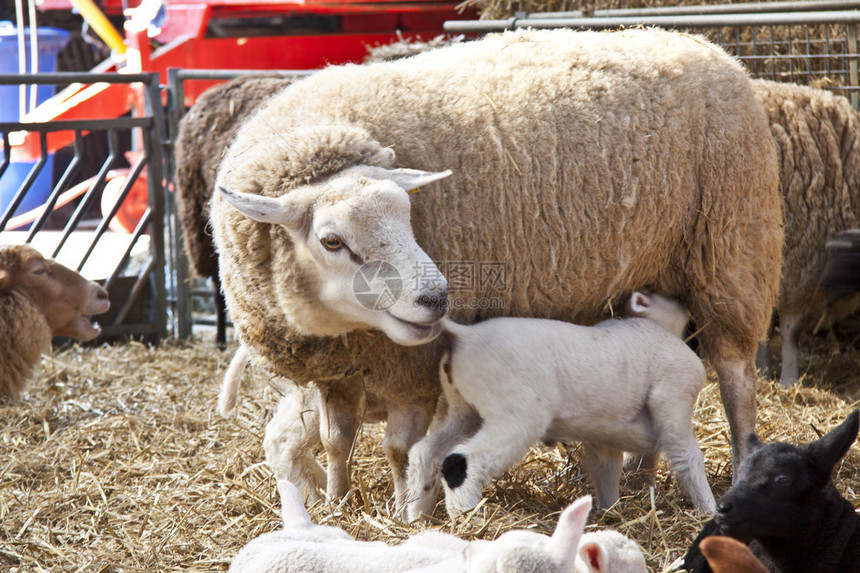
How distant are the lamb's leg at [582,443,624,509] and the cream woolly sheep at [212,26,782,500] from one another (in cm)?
53

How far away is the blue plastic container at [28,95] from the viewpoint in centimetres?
930

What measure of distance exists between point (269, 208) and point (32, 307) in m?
2.72

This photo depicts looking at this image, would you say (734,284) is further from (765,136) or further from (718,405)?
(718,405)

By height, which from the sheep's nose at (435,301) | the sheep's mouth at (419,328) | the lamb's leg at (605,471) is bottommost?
the lamb's leg at (605,471)

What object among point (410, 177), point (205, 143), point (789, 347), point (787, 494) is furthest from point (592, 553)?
point (205, 143)

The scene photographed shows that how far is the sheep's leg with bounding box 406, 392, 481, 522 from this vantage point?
3.17 m

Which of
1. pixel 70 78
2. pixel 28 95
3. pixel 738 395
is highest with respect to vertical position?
pixel 70 78

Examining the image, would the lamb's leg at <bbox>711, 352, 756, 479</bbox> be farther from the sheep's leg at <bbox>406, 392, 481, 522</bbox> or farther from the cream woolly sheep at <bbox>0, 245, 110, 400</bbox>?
the cream woolly sheep at <bbox>0, 245, 110, 400</bbox>

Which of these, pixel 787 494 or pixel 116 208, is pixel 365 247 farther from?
pixel 116 208

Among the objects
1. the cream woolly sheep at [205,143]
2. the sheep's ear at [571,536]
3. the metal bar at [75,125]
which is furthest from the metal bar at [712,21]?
the sheep's ear at [571,536]

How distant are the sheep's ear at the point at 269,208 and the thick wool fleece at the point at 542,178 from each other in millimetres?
132

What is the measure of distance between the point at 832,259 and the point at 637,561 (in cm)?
259

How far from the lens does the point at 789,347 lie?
5.54m

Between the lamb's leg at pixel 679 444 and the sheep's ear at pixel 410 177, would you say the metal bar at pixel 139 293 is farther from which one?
the lamb's leg at pixel 679 444
